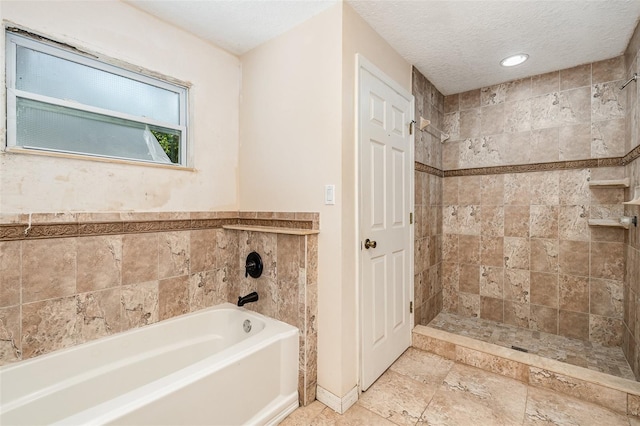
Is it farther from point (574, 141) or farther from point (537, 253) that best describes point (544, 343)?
point (574, 141)

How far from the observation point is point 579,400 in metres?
1.79

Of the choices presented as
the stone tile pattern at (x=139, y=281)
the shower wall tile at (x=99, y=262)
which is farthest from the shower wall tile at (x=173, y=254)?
the shower wall tile at (x=99, y=262)

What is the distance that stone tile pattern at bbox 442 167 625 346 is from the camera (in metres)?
2.41

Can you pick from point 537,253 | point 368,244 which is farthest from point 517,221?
point 368,244

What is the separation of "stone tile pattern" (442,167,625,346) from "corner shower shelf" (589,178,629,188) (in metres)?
0.06

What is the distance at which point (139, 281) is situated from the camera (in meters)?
1.82

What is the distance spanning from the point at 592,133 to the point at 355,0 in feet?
7.57

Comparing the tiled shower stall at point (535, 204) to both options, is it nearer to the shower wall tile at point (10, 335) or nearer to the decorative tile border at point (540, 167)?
the decorative tile border at point (540, 167)

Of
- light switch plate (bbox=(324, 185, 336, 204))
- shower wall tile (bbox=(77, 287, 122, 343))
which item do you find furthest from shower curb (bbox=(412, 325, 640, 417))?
shower wall tile (bbox=(77, 287, 122, 343))

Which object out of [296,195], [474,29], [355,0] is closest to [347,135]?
[296,195]

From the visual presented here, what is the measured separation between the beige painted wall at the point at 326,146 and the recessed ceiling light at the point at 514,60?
1107mm

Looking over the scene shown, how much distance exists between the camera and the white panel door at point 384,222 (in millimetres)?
1886

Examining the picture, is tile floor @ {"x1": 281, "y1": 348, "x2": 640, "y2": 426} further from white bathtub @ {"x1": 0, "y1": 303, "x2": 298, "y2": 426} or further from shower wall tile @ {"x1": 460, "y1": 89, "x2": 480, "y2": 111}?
shower wall tile @ {"x1": 460, "y1": 89, "x2": 480, "y2": 111}

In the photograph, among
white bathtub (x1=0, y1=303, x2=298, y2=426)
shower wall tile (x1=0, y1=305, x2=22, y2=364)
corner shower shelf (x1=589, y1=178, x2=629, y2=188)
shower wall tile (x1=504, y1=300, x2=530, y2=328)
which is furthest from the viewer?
shower wall tile (x1=504, y1=300, x2=530, y2=328)
